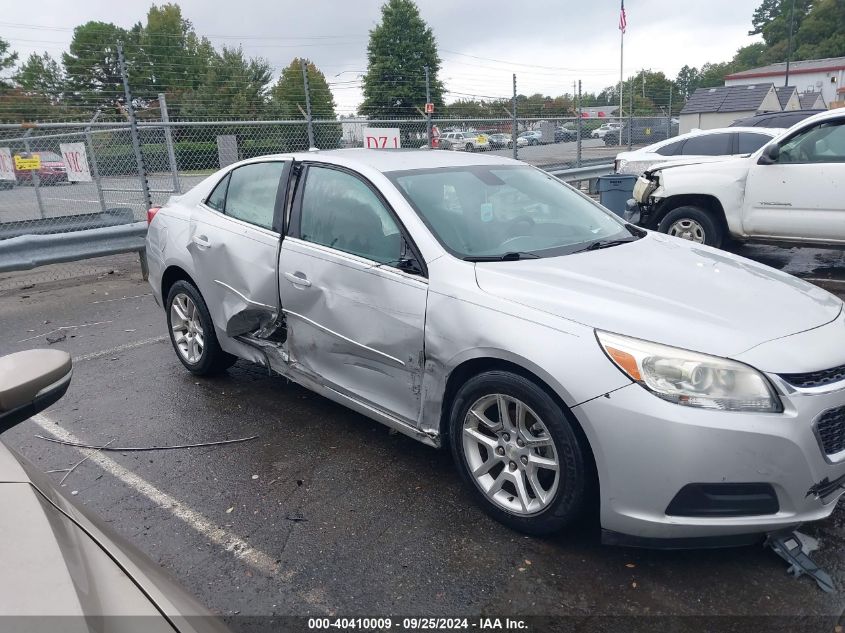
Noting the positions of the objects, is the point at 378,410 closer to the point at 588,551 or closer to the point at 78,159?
the point at 588,551

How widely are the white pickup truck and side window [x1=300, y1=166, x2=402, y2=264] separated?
5.53 meters

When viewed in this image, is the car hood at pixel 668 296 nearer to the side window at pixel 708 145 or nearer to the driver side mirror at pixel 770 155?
the driver side mirror at pixel 770 155

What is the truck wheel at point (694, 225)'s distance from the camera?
26.1 feet

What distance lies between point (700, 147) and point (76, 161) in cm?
950

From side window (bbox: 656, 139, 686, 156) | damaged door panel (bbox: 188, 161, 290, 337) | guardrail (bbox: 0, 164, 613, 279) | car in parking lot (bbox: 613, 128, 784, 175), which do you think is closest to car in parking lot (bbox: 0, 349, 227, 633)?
damaged door panel (bbox: 188, 161, 290, 337)

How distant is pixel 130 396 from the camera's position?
4652mm

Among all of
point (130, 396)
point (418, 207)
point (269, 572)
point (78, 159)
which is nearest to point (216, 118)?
point (78, 159)

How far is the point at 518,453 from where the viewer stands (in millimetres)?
2867

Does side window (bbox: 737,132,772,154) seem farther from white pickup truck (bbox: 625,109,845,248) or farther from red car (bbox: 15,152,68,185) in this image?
red car (bbox: 15,152,68,185)

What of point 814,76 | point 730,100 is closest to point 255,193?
point 730,100

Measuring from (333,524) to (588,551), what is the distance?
44.8 inches

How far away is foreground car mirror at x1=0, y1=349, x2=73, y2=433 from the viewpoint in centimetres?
174

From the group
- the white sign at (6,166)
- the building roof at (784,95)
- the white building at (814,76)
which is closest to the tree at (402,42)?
the building roof at (784,95)

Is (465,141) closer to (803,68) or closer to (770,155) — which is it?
(770,155)
